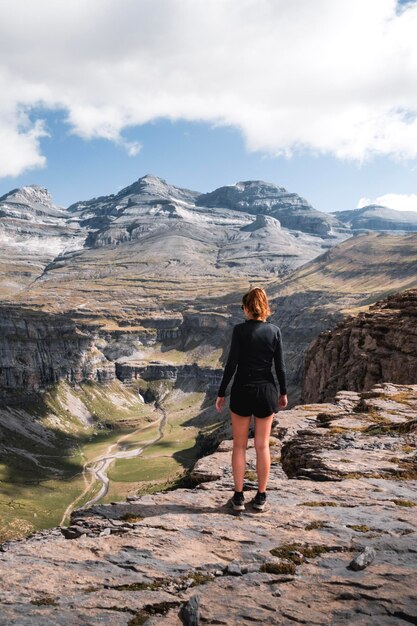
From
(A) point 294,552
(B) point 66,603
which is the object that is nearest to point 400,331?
(A) point 294,552

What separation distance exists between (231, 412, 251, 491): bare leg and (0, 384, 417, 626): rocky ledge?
43.9 inches

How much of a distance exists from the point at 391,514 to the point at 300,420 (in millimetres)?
17814

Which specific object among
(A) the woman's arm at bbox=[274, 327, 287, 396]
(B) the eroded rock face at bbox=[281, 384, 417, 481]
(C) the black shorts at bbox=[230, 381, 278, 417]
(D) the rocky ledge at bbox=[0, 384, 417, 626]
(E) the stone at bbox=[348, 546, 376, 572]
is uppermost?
(A) the woman's arm at bbox=[274, 327, 287, 396]

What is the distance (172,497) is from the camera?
15.7m

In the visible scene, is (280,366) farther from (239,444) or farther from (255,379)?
(239,444)

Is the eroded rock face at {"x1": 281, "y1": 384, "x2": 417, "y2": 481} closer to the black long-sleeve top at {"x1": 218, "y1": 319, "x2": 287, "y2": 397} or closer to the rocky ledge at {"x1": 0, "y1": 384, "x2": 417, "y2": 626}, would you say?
the rocky ledge at {"x1": 0, "y1": 384, "x2": 417, "y2": 626}

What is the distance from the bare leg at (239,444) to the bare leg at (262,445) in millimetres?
341

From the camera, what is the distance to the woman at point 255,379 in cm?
1328

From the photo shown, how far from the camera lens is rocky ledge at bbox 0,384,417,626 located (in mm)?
8586

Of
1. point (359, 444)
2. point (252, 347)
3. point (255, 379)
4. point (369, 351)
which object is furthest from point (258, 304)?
point (369, 351)

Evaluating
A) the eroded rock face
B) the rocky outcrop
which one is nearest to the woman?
the eroded rock face

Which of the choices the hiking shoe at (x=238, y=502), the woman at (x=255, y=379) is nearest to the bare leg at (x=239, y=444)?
the woman at (x=255, y=379)

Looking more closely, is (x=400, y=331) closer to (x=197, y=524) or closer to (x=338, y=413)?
(x=338, y=413)

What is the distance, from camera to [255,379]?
43.7 feet
